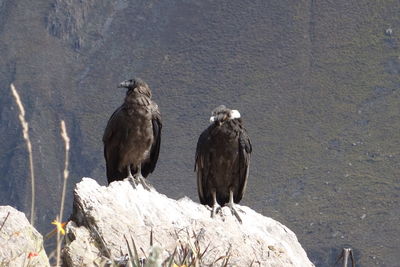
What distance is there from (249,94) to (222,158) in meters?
111

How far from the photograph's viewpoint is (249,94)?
126500 millimetres

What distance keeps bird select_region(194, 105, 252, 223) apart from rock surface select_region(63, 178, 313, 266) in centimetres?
Answer: 345

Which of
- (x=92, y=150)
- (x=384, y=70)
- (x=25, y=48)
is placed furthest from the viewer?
(x=25, y=48)

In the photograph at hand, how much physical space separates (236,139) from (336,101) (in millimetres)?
106565

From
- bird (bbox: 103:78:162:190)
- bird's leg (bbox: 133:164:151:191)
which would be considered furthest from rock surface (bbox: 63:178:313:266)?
bird (bbox: 103:78:162:190)

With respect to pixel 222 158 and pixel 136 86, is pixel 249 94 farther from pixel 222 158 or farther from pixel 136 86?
pixel 222 158

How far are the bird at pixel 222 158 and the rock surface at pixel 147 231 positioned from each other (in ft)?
11.3

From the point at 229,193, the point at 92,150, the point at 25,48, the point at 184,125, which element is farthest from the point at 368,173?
the point at 229,193

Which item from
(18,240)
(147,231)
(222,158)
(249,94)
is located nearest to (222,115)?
→ (222,158)

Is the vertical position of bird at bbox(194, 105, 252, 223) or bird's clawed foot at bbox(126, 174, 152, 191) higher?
bird at bbox(194, 105, 252, 223)

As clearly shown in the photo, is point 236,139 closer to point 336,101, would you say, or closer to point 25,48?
point 336,101

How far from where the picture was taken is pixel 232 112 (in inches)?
599

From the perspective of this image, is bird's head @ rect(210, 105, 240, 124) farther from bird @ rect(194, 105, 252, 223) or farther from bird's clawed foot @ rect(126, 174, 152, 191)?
bird's clawed foot @ rect(126, 174, 152, 191)

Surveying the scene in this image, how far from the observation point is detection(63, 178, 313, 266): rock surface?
363 inches
